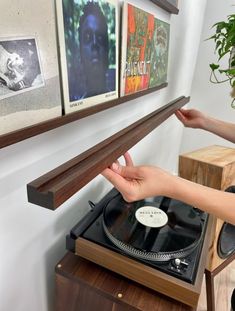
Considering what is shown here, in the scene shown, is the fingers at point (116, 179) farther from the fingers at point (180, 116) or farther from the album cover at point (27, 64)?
the fingers at point (180, 116)

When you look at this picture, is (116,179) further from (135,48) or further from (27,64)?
(135,48)

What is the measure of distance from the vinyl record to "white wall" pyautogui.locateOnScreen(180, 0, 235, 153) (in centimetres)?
124

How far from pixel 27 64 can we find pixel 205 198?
0.39m

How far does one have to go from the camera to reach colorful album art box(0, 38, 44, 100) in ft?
1.17

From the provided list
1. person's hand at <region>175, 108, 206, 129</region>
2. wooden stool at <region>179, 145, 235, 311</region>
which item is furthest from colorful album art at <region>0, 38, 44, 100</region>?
wooden stool at <region>179, 145, 235, 311</region>

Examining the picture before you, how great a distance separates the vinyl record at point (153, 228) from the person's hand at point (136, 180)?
15cm

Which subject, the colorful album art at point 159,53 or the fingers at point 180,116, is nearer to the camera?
the colorful album art at point 159,53

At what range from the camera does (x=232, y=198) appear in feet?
1.60

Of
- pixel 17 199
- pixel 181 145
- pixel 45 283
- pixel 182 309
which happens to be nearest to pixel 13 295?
pixel 45 283

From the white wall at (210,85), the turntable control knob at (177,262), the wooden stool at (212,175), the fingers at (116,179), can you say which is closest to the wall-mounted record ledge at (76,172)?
the fingers at (116,179)

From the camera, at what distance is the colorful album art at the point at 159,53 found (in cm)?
87

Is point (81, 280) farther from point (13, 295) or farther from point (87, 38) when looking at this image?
point (87, 38)

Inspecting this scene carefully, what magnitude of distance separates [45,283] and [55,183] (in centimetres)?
46

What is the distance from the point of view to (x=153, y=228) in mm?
605
